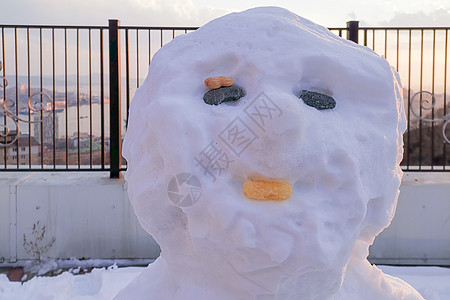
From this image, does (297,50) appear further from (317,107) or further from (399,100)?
(399,100)

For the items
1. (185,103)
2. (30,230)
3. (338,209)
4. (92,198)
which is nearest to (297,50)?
(185,103)

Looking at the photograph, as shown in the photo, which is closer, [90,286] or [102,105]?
[90,286]

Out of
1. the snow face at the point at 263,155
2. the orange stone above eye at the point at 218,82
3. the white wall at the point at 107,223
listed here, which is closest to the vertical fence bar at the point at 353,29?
the white wall at the point at 107,223

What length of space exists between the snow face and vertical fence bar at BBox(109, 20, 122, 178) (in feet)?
9.38

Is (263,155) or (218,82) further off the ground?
(218,82)

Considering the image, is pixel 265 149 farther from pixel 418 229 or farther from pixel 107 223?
pixel 418 229

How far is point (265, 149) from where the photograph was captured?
1460mm

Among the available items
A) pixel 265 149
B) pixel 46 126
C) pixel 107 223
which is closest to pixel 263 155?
pixel 265 149

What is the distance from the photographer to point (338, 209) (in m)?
1.50

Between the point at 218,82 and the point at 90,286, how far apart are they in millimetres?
2427

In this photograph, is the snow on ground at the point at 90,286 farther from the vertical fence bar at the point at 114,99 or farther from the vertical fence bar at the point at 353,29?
the vertical fence bar at the point at 353,29

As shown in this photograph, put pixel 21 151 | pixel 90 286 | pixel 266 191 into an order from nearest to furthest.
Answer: pixel 266 191 < pixel 90 286 < pixel 21 151

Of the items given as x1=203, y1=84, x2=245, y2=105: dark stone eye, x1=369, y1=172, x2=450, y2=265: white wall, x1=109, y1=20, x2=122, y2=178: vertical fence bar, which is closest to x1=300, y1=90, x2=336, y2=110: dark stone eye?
x1=203, y1=84, x2=245, y2=105: dark stone eye

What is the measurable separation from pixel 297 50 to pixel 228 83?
10.5 inches
